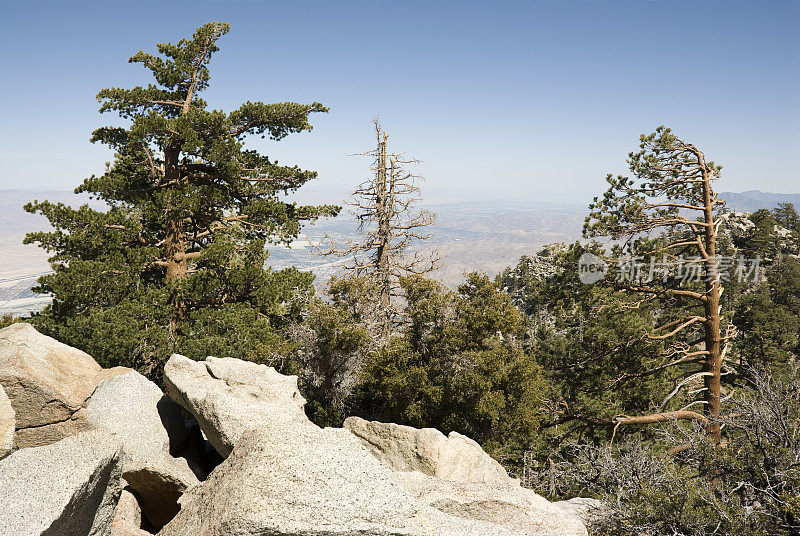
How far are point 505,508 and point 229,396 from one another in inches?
250

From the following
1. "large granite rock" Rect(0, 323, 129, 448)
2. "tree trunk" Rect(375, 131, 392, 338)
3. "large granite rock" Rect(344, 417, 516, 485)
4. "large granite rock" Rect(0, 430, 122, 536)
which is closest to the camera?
"large granite rock" Rect(0, 430, 122, 536)

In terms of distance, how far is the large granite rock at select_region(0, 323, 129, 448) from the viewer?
8227 millimetres

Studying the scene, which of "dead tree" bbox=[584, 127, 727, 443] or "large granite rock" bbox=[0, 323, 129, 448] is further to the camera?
"dead tree" bbox=[584, 127, 727, 443]

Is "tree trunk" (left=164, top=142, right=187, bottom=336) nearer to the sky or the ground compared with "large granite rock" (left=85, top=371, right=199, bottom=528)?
nearer to the sky

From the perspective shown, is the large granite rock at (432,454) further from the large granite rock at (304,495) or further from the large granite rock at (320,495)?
the large granite rock at (304,495)

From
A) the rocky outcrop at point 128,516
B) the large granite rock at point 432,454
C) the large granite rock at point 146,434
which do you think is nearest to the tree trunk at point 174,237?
the large granite rock at point 146,434

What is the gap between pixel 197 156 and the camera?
18.2 meters

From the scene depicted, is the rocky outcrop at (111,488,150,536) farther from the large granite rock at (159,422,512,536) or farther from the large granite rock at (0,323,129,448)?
the large granite rock at (159,422,512,536)

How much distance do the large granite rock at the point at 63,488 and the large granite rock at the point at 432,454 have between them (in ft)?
22.5

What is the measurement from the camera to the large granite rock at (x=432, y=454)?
11.4 meters

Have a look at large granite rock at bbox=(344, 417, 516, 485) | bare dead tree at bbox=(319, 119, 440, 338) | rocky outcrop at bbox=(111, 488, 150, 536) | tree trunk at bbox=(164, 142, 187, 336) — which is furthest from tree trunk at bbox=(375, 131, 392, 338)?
rocky outcrop at bbox=(111, 488, 150, 536)

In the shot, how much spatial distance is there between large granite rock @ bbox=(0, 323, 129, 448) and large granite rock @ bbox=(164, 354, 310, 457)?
2042mm

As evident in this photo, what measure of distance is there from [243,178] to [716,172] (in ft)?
58.1

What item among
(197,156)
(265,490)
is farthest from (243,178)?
(265,490)
